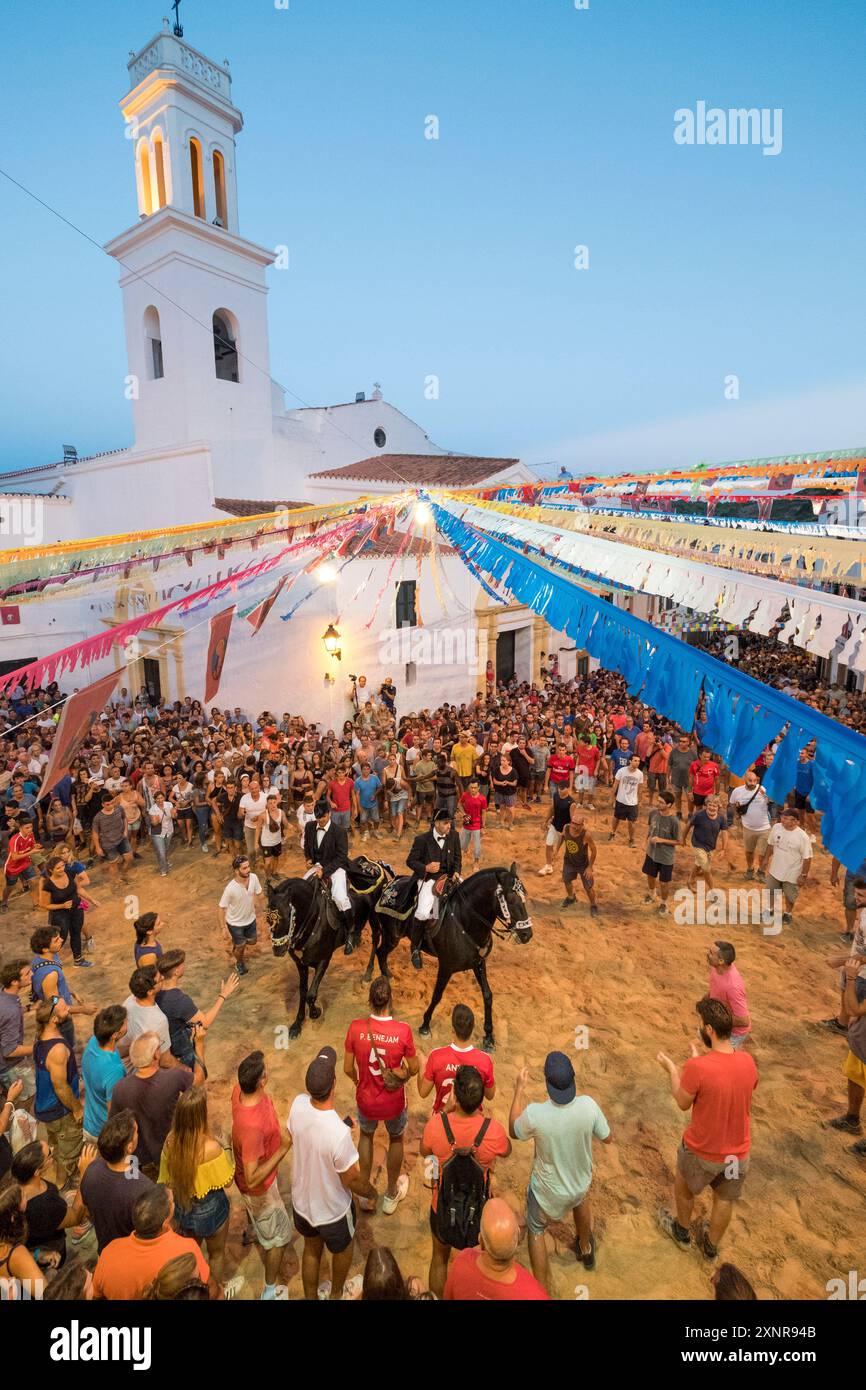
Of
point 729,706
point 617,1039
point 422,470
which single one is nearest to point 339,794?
point 617,1039

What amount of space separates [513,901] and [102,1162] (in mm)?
3676

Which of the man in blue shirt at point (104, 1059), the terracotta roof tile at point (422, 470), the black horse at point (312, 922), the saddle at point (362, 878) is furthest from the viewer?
Result: the terracotta roof tile at point (422, 470)

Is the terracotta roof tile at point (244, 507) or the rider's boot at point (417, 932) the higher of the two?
the terracotta roof tile at point (244, 507)

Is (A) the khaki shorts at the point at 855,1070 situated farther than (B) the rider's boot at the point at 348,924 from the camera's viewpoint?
No

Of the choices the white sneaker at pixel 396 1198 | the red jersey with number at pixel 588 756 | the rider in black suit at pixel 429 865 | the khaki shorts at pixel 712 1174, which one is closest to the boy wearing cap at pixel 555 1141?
the khaki shorts at pixel 712 1174

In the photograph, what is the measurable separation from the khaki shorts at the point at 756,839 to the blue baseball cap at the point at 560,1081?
22.0 ft

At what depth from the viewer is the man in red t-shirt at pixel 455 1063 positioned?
3.80 m

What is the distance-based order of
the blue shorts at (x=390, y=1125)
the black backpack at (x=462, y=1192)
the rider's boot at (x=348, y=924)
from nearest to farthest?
1. the black backpack at (x=462, y=1192)
2. the blue shorts at (x=390, y=1125)
3. the rider's boot at (x=348, y=924)

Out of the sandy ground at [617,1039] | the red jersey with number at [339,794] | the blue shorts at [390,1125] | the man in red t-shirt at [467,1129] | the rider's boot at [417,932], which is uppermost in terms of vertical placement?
the man in red t-shirt at [467,1129]

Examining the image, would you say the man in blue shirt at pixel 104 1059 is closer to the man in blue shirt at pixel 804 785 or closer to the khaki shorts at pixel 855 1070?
the khaki shorts at pixel 855 1070

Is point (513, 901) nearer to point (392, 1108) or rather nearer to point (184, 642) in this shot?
point (392, 1108)

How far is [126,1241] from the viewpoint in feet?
9.09

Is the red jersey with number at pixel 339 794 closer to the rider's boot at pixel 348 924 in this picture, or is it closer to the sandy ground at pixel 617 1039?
the sandy ground at pixel 617 1039

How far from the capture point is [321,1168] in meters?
3.43
